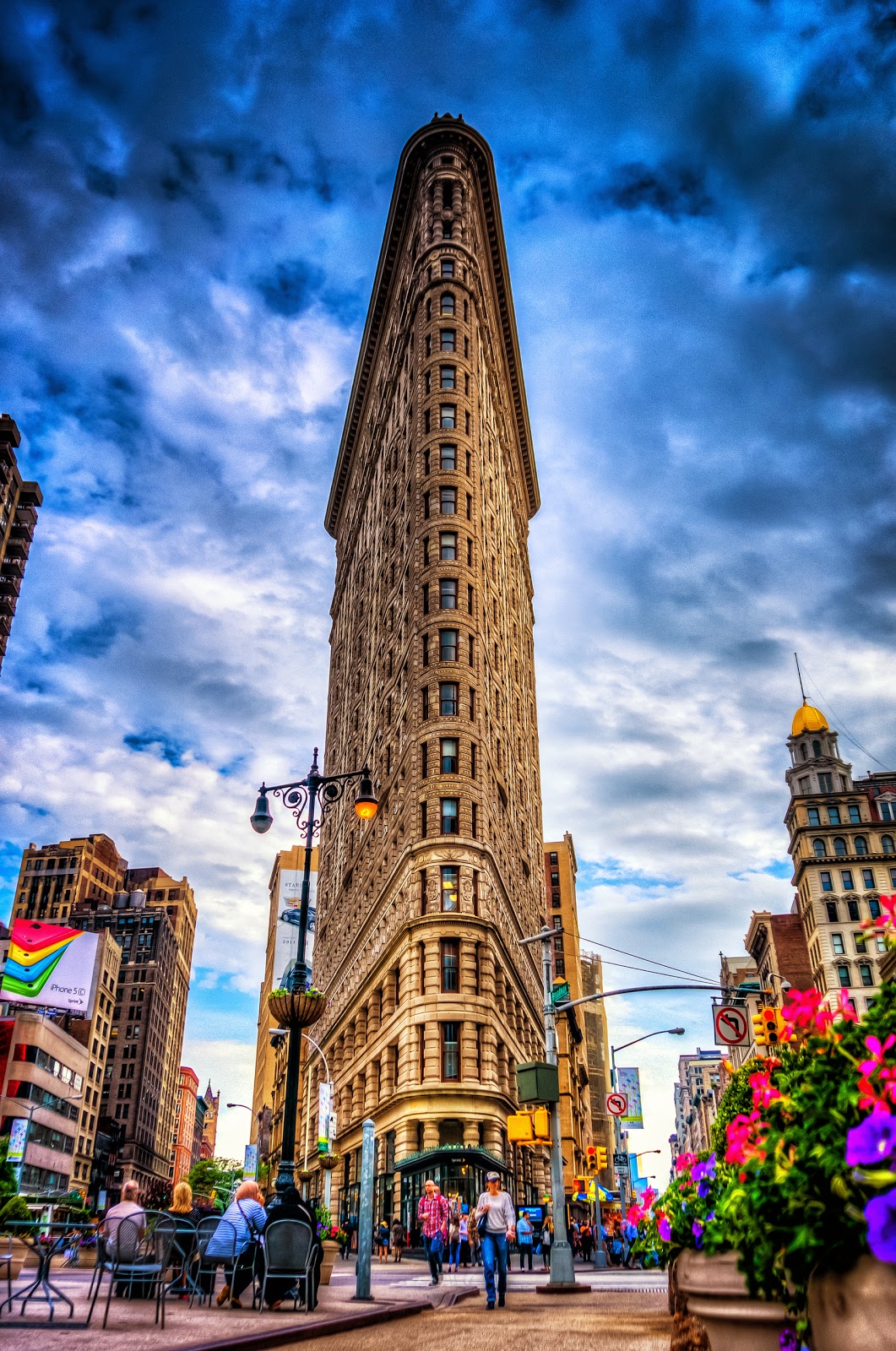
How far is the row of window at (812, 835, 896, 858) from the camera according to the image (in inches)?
3939

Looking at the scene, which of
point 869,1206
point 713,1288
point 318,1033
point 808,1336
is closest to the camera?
point 869,1206

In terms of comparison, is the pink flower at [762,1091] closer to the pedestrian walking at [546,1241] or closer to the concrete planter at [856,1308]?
the concrete planter at [856,1308]

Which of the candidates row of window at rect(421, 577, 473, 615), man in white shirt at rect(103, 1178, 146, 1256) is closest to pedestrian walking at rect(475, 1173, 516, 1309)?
man in white shirt at rect(103, 1178, 146, 1256)

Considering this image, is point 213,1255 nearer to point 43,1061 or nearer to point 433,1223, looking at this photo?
point 433,1223

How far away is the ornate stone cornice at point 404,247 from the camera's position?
74.7m

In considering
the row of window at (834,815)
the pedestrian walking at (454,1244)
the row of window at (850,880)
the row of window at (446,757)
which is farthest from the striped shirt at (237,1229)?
the row of window at (834,815)

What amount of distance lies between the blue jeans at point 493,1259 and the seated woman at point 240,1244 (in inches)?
169

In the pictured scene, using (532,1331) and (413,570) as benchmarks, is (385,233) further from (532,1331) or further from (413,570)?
(532,1331)

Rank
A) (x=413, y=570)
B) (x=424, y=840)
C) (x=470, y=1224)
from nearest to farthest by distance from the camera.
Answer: (x=470, y=1224)
(x=424, y=840)
(x=413, y=570)

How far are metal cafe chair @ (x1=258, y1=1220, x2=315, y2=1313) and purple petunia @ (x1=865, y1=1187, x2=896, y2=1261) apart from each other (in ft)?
36.5

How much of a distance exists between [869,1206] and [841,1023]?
1.07m

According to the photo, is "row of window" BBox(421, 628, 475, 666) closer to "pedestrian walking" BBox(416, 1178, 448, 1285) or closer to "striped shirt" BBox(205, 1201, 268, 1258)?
"pedestrian walking" BBox(416, 1178, 448, 1285)

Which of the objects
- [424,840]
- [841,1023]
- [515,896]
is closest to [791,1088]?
[841,1023]

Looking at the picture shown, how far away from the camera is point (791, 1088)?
161 inches
